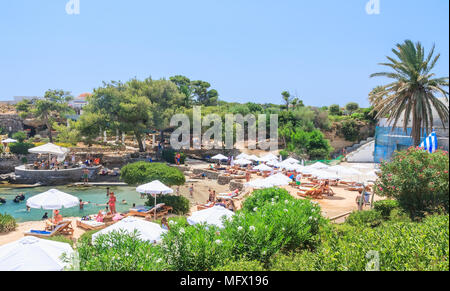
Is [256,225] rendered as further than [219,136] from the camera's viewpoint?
No

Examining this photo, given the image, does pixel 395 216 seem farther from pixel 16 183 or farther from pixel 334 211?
pixel 16 183

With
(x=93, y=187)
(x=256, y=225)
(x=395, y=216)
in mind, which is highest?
(x=256, y=225)

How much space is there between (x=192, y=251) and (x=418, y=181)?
748cm

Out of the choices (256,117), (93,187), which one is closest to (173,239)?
(93,187)

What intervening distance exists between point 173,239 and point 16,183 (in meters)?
28.5

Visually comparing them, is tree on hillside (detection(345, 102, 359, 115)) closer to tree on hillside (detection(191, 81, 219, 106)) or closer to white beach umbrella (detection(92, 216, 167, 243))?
tree on hillside (detection(191, 81, 219, 106))

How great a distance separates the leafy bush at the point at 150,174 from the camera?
18.5 meters

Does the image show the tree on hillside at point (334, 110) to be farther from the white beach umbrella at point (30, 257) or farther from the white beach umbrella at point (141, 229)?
the white beach umbrella at point (30, 257)

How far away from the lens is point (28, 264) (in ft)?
23.6

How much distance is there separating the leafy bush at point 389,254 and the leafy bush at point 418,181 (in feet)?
12.3

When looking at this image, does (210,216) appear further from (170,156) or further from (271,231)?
(170,156)

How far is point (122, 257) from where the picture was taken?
519 centimetres

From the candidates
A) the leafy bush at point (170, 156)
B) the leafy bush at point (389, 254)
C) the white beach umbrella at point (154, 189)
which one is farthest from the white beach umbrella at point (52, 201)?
the leafy bush at point (170, 156)
